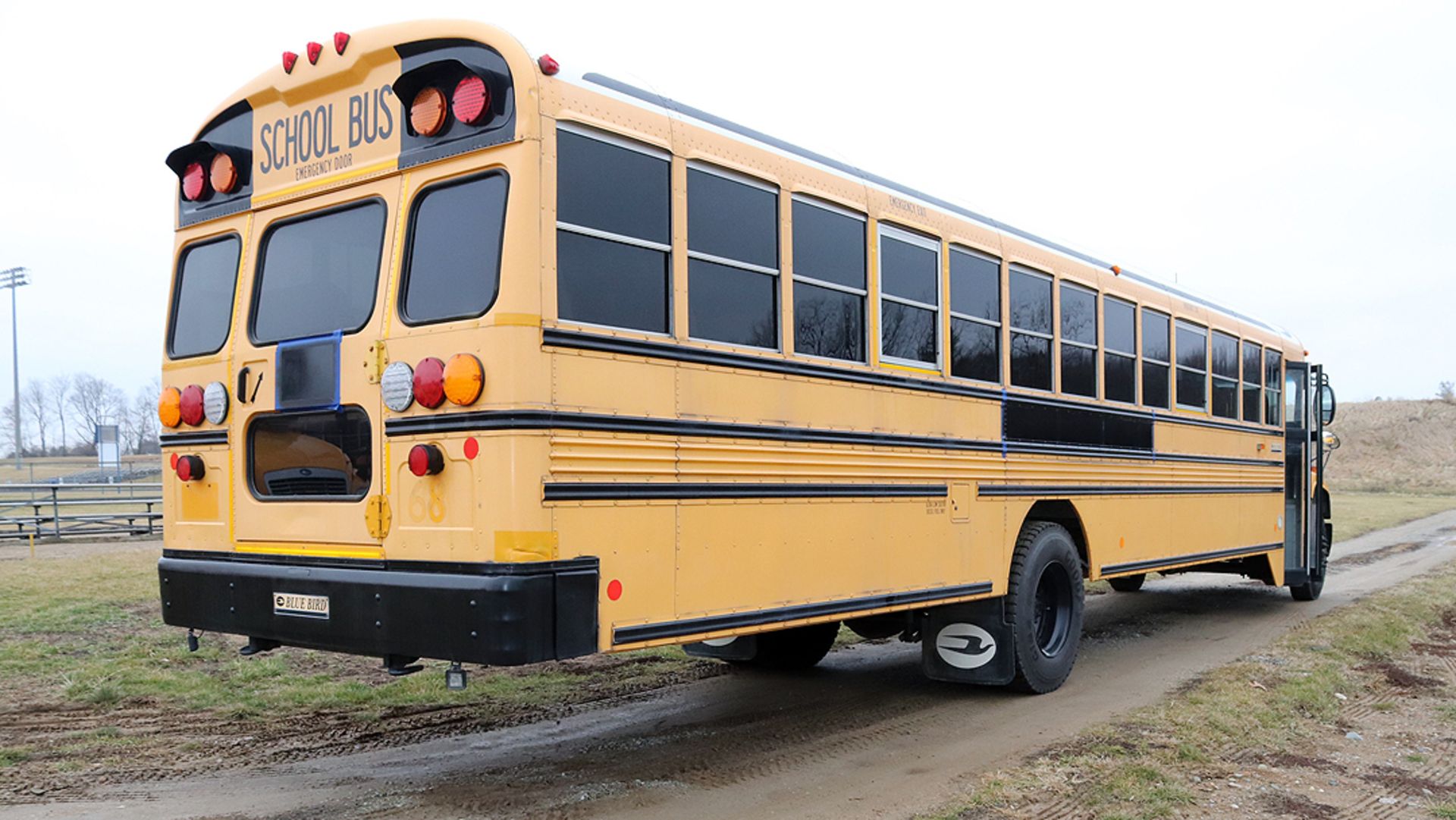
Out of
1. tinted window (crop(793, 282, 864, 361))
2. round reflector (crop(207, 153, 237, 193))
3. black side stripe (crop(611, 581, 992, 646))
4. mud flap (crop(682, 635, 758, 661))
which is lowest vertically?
mud flap (crop(682, 635, 758, 661))

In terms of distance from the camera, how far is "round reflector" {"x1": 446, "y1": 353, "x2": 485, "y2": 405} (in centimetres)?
409

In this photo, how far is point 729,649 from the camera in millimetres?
7805

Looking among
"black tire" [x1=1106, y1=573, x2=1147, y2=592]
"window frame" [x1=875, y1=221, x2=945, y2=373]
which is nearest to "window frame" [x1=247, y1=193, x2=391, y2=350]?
"window frame" [x1=875, y1=221, x2=945, y2=373]

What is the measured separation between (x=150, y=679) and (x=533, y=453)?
14.9 ft

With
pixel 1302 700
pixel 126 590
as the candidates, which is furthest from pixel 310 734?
pixel 126 590

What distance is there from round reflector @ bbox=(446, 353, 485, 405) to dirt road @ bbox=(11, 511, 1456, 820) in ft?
5.92

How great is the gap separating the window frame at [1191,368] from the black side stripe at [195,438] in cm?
696

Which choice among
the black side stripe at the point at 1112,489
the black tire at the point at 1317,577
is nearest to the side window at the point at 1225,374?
the black side stripe at the point at 1112,489

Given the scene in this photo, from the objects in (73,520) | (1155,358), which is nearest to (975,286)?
(1155,358)

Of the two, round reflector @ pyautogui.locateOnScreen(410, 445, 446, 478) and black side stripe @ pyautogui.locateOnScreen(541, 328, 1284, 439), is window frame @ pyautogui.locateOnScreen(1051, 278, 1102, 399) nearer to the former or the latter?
black side stripe @ pyautogui.locateOnScreen(541, 328, 1284, 439)

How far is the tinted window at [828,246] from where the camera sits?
533 centimetres

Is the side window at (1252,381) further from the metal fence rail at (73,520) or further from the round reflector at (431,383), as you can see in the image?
the metal fence rail at (73,520)

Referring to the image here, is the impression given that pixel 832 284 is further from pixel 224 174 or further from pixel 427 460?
pixel 224 174

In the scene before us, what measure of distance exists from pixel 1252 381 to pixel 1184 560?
2.48 meters
